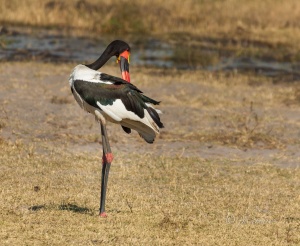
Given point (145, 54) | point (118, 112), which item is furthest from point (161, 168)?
point (145, 54)

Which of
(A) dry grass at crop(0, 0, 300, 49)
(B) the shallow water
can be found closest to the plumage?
(B) the shallow water

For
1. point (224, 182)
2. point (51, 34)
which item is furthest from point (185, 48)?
point (224, 182)

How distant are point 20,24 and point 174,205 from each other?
51.4 ft

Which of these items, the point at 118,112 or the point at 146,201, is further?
the point at 146,201

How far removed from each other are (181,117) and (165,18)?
11759 mm

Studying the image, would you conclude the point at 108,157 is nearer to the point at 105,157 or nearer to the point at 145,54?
the point at 105,157

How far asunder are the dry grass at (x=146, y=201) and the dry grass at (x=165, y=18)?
470 inches

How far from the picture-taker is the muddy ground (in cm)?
1095

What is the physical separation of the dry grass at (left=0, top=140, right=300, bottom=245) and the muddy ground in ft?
2.00

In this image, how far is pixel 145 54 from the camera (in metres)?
19.7

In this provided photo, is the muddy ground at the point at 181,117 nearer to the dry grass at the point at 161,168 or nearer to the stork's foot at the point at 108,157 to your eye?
the dry grass at the point at 161,168

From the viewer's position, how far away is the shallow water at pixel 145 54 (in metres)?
18.1

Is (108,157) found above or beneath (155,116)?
beneath

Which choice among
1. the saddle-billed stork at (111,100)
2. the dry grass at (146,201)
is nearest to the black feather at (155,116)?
the saddle-billed stork at (111,100)
